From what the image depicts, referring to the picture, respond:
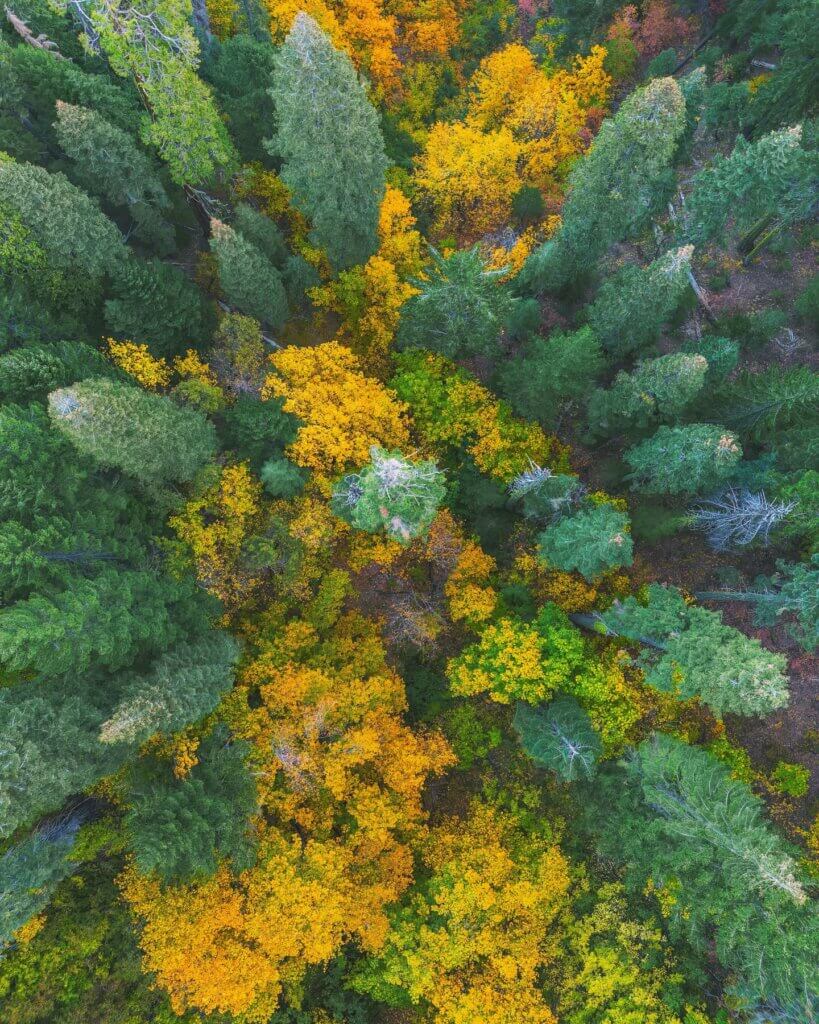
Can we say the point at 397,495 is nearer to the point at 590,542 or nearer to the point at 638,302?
the point at 590,542

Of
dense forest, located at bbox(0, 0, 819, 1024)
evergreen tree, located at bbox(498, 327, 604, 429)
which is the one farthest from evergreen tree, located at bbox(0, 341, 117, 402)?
evergreen tree, located at bbox(498, 327, 604, 429)

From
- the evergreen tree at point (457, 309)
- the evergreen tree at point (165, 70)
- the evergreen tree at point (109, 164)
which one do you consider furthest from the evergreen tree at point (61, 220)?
the evergreen tree at point (457, 309)

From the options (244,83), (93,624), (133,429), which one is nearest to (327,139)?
(244,83)

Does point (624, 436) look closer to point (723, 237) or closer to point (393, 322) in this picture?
point (393, 322)

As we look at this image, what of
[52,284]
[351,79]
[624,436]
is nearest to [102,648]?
[52,284]

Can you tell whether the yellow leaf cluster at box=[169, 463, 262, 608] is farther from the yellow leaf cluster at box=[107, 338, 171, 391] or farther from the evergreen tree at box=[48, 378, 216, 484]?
the yellow leaf cluster at box=[107, 338, 171, 391]
